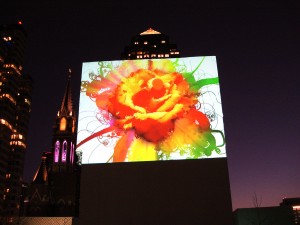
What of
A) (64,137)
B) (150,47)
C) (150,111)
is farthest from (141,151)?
(150,47)

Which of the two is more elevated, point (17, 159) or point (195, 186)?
point (17, 159)

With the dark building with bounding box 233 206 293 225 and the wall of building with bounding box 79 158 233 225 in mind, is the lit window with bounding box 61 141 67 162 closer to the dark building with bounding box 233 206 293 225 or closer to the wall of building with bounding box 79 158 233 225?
the dark building with bounding box 233 206 293 225

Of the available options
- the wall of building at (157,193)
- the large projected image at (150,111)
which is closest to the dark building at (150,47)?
the large projected image at (150,111)

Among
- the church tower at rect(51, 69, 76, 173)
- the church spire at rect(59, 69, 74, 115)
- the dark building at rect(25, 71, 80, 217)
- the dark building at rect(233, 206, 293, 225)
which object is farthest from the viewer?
the church spire at rect(59, 69, 74, 115)

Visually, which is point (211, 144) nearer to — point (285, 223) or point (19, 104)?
point (285, 223)

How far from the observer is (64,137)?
199ft

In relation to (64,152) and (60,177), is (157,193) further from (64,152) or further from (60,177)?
(64,152)

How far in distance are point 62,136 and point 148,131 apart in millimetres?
42968

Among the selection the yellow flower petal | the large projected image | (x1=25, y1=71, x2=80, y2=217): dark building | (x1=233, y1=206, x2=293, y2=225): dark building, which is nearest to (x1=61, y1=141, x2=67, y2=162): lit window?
(x1=25, y1=71, x2=80, y2=217): dark building

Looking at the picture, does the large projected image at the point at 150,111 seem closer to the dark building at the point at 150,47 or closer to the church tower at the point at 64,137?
the church tower at the point at 64,137

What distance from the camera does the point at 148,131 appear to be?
68.3 feet

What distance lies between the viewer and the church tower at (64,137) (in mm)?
58750

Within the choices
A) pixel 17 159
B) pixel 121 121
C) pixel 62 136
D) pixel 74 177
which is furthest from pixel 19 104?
pixel 121 121

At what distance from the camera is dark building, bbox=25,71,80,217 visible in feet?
168
